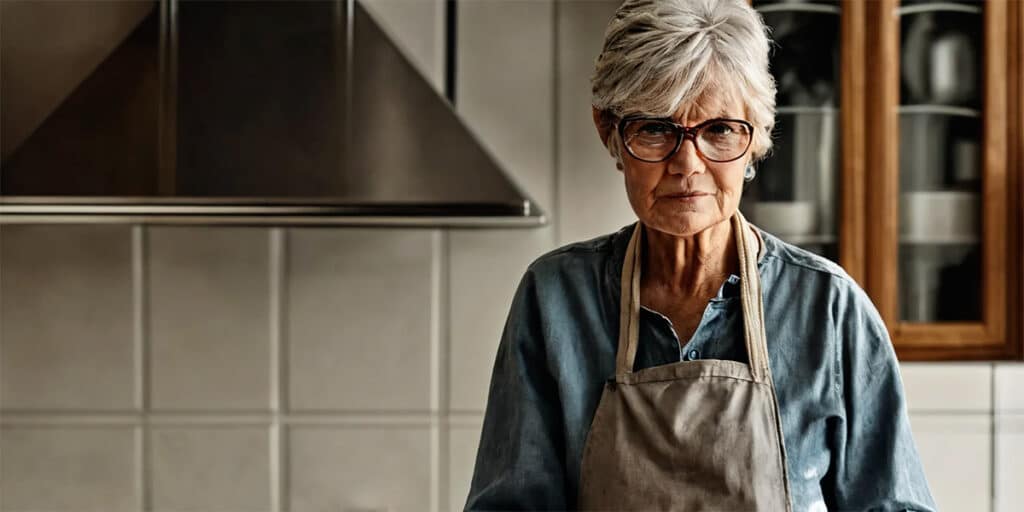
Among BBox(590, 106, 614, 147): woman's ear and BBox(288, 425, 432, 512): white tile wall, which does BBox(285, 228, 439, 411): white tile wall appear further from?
BBox(590, 106, 614, 147): woman's ear

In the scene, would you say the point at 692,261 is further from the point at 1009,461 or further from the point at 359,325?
the point at 1009,461

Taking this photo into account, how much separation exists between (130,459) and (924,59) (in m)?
1.72

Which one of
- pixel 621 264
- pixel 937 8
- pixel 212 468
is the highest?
pixel 937 8

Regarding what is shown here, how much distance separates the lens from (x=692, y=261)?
1145 mm

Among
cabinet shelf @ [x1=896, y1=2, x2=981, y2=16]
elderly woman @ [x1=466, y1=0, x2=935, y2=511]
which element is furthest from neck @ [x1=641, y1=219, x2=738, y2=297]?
cabinet shelf @ [x1=896, y1=2, x2=981, y2=16]

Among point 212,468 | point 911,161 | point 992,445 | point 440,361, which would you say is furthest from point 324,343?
point 992,445

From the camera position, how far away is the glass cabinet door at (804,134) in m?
1.73

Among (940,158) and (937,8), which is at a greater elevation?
(937,8)

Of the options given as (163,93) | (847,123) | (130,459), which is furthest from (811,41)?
(130,459)

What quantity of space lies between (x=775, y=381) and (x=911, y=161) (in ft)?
2.84

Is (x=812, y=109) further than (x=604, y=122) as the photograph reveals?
Yes

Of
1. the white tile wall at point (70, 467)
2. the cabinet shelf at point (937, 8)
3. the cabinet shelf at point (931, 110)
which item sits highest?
the cabinet shelf at point (937, 8)

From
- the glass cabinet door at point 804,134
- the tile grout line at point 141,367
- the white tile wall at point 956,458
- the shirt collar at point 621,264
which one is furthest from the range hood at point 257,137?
the white tile wall at point 956,458

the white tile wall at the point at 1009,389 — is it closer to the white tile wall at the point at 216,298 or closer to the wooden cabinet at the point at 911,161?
the wooden cabinet at the point at 911,161
